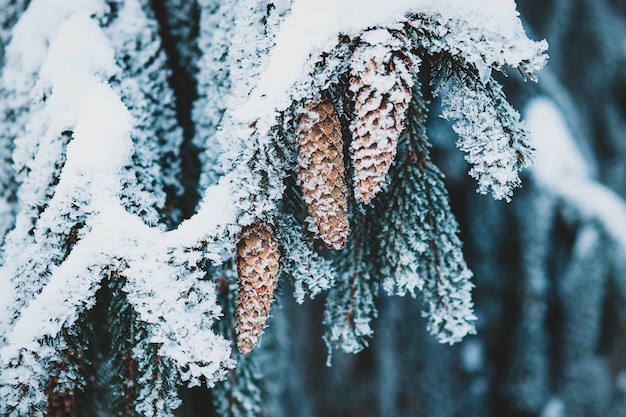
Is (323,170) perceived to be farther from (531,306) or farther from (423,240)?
(531,306)

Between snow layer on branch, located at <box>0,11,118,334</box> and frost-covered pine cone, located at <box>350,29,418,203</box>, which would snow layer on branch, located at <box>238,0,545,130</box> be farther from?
snow layer on branch, located at <box>0,11,118,334</box>

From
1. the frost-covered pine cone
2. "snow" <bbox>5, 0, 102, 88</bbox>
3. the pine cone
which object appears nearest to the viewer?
the frost-covered pine cone

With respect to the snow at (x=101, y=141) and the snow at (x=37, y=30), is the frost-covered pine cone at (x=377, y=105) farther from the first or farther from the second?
the snow at (x=37, y=30)

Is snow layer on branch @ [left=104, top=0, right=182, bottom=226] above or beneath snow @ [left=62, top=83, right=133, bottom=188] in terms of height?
above

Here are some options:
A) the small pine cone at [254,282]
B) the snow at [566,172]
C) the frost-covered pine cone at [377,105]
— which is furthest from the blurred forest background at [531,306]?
the frost-covered pine cone at [377,105]

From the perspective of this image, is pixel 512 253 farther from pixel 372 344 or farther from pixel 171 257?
pixel 171 257

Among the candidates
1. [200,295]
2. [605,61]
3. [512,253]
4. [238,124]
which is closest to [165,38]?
[238,124]

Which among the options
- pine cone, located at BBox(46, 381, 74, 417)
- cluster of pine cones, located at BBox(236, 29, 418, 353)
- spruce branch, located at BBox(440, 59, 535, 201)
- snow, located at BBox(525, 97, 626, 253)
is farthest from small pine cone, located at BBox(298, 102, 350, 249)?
snow, located at BBox(525, 97, 626, 253)
